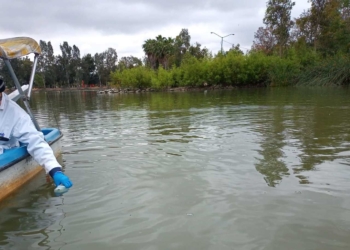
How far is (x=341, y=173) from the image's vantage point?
13.6 feet

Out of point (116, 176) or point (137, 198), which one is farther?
point (116, 176)

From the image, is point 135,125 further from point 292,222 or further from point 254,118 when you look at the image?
point 292,222

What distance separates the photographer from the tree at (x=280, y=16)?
38375mm

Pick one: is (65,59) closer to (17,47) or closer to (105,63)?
(105,63)

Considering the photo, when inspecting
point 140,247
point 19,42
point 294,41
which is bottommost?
point 140,247

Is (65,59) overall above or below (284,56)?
above

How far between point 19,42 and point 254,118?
678cm

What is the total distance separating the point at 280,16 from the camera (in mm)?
38906

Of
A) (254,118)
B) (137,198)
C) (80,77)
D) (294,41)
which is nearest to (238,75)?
(294,41)

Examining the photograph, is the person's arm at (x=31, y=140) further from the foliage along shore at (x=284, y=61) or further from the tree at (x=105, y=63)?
the tree at (x=105, y=63)

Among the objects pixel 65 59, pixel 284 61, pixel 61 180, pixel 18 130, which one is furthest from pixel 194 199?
pixel 65 59

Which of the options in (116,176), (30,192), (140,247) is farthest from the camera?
(116,176)

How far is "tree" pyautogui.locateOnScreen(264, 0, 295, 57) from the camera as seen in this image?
38.4 metres

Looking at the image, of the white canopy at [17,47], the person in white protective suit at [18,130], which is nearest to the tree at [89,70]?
the white canopy at [17,47]
